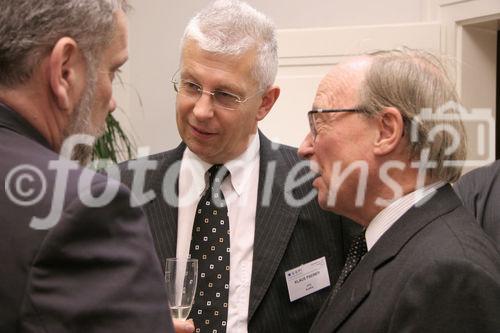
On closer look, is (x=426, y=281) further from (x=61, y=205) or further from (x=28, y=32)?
(x=28, y=32)

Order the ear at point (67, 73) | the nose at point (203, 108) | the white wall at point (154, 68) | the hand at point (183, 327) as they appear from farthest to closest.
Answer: the white wall at point (154, 68) < the nose at point (203, 108) < the hand at point (183, 327) < the ear at point (67, 73)

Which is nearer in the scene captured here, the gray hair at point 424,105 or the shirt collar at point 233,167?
the gray hair at point 424,105

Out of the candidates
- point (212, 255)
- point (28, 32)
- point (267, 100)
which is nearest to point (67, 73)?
point (28, 32)

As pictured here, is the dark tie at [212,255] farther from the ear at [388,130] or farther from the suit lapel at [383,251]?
the ear at [388,130]

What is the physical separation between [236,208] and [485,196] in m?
0.99

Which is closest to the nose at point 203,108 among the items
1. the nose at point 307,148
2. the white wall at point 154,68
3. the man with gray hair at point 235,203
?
the man with gray hair at point 235,203

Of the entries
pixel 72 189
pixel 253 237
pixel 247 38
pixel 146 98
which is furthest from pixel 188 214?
pixel 146 98

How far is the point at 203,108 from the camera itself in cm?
204

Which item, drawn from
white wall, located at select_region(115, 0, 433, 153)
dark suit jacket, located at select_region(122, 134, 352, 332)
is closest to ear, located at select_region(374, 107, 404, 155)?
dark suit jacket, located at select_region(122, 134, 352, 332)

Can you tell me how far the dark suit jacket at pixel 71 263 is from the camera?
3.11ft

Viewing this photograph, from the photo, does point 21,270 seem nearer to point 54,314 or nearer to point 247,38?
point 54,314

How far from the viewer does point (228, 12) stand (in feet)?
6.95

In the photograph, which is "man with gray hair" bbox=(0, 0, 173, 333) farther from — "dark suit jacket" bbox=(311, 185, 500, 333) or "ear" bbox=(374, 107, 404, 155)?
"ear" bbox=(374, 107, 404, 155)

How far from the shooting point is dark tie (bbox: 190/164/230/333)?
1931 millimetres
